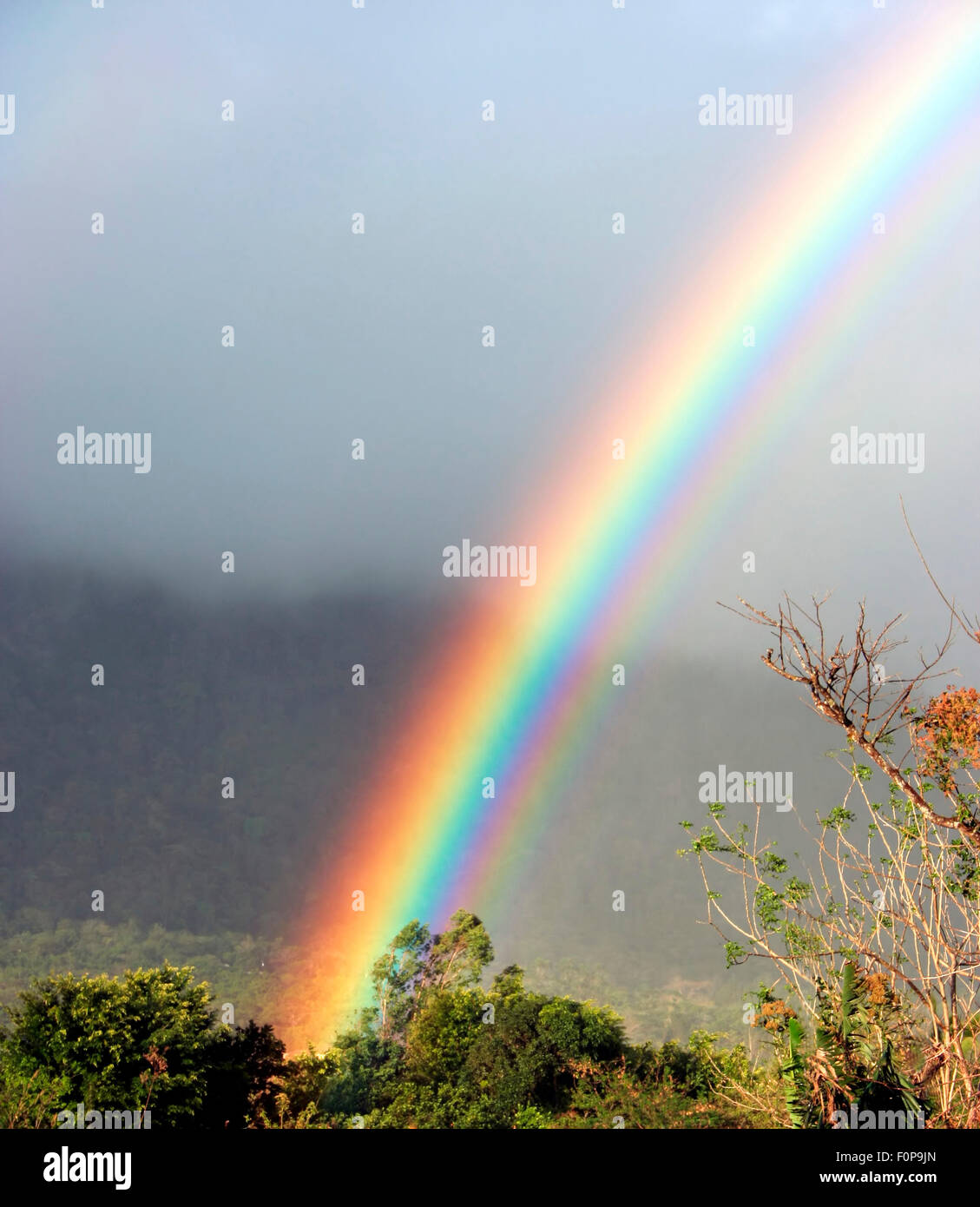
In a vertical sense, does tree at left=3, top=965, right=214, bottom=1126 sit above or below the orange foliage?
below

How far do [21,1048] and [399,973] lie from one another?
599 inches

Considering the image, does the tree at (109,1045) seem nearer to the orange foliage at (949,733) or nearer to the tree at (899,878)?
the tree at (899,878)

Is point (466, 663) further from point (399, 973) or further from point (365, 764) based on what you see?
point (399, 973)

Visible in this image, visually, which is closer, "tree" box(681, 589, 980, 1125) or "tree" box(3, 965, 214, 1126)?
"tree" box(681, 589, 980, 1125)

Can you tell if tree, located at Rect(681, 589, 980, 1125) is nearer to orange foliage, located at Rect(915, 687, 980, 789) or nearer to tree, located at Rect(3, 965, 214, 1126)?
orange foliage, located at Rect(915, 687, 980, 789)

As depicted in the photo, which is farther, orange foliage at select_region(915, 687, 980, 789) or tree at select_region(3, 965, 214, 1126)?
tree at select_region(3, 965, 214, 1126)

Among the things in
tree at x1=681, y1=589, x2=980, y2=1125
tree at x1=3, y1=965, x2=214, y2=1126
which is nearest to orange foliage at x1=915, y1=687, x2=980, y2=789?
tree at x1=681, y1=589, x2=980, y2=1125

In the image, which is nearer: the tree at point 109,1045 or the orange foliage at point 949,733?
the orange foliage at point 949,733

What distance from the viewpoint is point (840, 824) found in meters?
8.91

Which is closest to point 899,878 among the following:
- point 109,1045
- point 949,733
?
point 949,733

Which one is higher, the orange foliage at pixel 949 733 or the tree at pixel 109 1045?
the orange foliage at pixel 949 733

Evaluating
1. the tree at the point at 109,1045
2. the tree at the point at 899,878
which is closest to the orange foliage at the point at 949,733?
the tree at the point at 899,878

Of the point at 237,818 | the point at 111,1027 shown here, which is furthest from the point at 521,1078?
the point at 237,818

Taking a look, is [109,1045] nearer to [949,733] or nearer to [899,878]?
[899,878]
